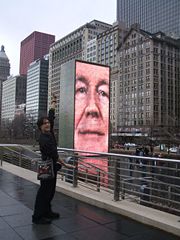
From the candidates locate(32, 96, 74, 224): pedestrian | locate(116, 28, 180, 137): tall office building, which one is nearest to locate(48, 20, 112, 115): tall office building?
locate(116, 28, 180, 137): tall office building

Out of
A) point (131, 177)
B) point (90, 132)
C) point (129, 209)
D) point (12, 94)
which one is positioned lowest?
point (129, 209)

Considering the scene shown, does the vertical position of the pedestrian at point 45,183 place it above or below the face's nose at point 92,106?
below

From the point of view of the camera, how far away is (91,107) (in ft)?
57.5

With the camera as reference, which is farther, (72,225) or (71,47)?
(71,47)

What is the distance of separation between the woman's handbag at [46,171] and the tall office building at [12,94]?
180815mm

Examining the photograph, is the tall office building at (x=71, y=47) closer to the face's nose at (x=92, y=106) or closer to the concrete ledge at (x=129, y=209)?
the face's nose at (x=92, y=106)

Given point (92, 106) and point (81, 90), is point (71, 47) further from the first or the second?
point (81, 90)

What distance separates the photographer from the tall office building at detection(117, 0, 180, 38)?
142375 millimetres

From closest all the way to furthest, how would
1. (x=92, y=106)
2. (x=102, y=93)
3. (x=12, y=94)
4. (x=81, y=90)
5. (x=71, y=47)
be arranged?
(x=81, y=90)
(x=92, y=106)
(x=102, y=93)
(x=71, y=47)
(x=12, y=94)

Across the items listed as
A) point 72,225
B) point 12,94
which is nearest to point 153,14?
point 12,94

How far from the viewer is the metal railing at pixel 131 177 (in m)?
5.84

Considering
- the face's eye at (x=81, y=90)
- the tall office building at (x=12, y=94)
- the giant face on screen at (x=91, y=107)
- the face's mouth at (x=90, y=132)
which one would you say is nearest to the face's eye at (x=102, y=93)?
the giant face on screen at (x=91, y=107)

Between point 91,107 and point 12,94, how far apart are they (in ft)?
581

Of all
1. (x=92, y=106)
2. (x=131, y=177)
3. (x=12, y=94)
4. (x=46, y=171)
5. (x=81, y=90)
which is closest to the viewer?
(x=46, y=171)
